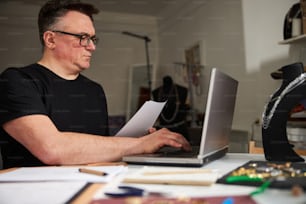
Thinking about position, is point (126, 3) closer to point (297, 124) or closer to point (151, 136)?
point (297, 124)

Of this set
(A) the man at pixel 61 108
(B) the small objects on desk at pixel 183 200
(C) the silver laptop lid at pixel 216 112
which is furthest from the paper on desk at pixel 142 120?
(B) the small objects on desk at pixel 183 200

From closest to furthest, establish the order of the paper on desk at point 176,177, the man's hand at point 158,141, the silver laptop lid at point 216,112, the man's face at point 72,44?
the paper on desk at point 176,177, the silver laptop lid at point 216,112, the man's hand at point 158,141, the man's face at point 72,44

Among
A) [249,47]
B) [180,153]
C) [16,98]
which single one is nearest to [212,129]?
[180,153]

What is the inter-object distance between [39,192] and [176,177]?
255 millimetres

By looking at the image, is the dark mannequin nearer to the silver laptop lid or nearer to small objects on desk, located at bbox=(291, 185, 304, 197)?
the silver laptop lid

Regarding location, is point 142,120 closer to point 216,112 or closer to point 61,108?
point 216,112

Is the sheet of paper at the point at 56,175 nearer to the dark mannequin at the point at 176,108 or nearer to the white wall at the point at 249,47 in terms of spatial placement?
the white wall at the point at 249,47

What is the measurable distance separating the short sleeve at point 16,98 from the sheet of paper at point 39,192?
12.0 inches

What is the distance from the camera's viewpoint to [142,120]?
1.01 meters

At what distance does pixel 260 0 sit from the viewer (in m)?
2.44

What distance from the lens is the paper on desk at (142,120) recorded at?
962mm

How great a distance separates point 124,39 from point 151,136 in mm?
4039

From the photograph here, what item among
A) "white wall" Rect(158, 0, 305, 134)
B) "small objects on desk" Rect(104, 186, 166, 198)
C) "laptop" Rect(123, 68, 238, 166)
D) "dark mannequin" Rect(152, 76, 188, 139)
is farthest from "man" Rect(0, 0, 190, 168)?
"dark mannequin" Rect(152, 76, 188, 139)

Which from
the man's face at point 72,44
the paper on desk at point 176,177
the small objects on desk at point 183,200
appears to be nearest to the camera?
the small objects on desk at point 183,200
